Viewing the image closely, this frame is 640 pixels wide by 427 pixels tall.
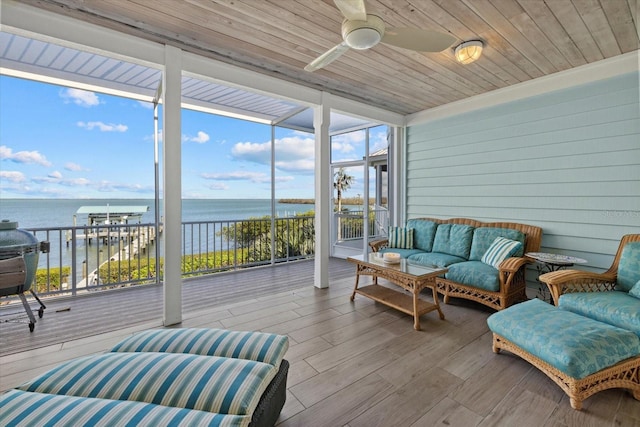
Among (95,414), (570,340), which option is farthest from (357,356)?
(95,414)

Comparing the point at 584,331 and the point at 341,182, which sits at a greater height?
the point at 341,182

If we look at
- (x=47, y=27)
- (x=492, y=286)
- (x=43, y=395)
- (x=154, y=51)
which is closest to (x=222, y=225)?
(x=154, y=51)

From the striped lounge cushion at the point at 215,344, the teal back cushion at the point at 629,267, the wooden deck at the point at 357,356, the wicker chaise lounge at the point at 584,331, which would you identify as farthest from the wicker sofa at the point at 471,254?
the striped lounge cushion at the point at 215,344

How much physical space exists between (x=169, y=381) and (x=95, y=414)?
0.85ft

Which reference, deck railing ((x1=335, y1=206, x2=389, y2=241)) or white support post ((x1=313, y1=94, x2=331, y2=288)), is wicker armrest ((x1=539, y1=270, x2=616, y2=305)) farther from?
deck railing ((x1=335, y1=206, x2=389, y2=241))

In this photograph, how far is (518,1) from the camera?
6.95ft

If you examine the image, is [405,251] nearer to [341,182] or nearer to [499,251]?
[499,251]

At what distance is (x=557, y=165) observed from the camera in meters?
3.50

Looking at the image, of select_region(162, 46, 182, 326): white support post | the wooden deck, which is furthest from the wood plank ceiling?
the wooden deck

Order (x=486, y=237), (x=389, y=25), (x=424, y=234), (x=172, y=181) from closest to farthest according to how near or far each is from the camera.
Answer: (x=389, y=25) → (x=172, y=181) → (x=486, y=237) → (x=424, y=234)

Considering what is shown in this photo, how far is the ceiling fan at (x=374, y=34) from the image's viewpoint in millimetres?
1827

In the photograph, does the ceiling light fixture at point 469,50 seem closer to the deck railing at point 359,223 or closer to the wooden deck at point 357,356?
the wooden deck at point 357,356

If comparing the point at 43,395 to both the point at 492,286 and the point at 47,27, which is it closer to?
the point at 47,27

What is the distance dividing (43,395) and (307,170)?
997 centimetres
